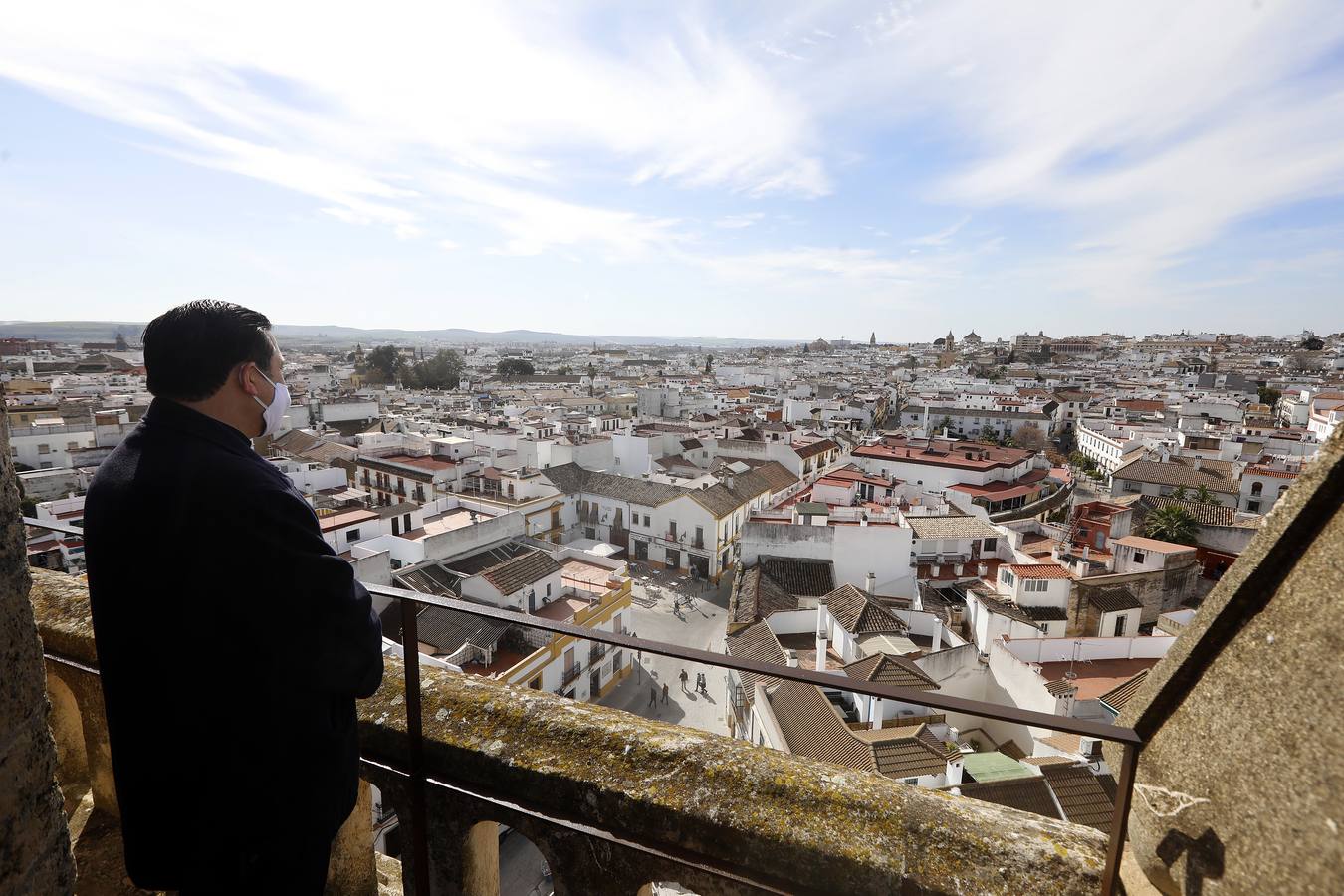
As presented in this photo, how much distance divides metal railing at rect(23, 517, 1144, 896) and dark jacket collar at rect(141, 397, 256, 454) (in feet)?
1.49

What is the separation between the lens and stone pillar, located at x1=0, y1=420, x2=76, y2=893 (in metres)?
1.49

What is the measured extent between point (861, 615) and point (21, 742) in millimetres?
16231

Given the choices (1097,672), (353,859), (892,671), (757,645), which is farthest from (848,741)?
(353,859)

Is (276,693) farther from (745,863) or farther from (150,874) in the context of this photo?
(745,863)

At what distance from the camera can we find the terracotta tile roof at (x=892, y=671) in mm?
13406

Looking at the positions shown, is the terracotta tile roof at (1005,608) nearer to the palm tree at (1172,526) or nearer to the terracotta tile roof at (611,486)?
the palm tree at (1172,526)

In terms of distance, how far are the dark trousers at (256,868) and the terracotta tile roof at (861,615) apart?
1519cm

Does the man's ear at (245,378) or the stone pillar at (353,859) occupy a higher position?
the man's ear at (245,378)

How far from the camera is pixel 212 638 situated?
5.18 feet

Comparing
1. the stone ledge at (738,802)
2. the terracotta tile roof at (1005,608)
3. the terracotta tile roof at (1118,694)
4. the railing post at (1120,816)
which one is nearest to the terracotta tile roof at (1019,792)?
the terracotta tile roof at (1118,694)

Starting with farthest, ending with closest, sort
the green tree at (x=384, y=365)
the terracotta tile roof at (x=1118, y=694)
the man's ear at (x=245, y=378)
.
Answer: the green tree at (x=384, y=365) → the terracotta tile roof at (x=1118, y=694) → the man's ear at (x=245, y=378)

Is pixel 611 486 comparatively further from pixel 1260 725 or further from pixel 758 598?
pixel 1260 725

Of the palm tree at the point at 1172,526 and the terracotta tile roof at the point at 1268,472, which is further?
the terracotta tile roof at the point at 1268,472

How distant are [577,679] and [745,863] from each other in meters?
16.0
